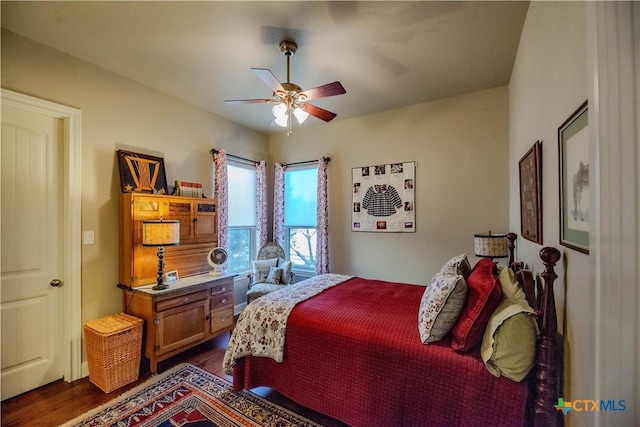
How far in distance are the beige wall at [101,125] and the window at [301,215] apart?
184 centimetres

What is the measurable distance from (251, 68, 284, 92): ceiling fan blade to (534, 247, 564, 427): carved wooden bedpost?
6.62 feet

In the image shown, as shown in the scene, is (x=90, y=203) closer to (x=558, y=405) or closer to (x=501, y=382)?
(x=501, y=382)

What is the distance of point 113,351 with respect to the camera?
7.39 ft

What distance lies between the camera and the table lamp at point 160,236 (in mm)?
2518

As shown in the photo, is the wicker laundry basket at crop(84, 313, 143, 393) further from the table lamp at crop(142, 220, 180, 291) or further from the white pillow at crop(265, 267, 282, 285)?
the white pillow at crop(265, 267, 282, 285)

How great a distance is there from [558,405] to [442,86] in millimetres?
3032

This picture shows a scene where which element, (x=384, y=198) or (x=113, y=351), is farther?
(x=384, y=198)

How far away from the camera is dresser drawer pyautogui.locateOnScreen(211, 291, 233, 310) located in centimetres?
302

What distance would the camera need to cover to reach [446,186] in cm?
343

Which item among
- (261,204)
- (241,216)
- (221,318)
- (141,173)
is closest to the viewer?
(141,173)

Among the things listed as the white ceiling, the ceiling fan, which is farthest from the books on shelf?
the ceiling fan

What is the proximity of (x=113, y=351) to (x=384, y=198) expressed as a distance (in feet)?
11.1

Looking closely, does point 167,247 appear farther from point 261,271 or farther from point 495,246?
point 495,246

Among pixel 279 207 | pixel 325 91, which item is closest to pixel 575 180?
pixel 325 91
